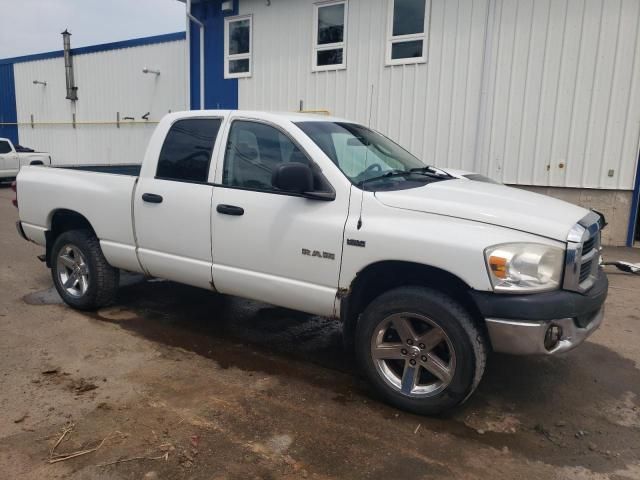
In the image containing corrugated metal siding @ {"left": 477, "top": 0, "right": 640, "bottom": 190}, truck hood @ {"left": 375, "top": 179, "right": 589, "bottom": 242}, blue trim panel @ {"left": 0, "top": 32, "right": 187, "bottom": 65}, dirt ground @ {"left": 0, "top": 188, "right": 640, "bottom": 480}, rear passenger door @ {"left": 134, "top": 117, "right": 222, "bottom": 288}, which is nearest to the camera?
dirt ground @ {"left": 0, "top": 188, "right": 640, "bottom": 480}

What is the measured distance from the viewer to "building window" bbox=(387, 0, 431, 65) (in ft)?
32.8

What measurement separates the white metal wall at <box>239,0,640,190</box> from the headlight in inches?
266

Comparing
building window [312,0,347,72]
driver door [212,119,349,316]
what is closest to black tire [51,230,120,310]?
driver door [212,119,349,316]

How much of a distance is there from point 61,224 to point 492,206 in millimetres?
4405

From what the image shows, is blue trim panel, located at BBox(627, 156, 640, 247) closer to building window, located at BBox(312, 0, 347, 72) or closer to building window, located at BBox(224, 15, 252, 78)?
building window, located at BBox(312, 0, 347, 72)

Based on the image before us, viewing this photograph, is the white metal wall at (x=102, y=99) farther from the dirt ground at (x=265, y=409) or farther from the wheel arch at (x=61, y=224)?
the dirt ground at (x=265, y=409)

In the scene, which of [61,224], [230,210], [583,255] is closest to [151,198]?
[230,210]

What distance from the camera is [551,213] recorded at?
340cm

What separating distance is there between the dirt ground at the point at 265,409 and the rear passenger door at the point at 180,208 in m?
0.69

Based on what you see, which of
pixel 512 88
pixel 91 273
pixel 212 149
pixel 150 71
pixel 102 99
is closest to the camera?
pixel 212 149

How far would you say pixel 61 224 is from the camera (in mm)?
5598

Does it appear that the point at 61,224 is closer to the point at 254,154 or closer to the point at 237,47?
the point at 254,154

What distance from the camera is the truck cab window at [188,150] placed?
14.5 ft

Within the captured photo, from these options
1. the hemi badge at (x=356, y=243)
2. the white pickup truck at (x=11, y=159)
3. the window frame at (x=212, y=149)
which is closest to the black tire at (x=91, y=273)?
the window frame at (x=212, y=149)
